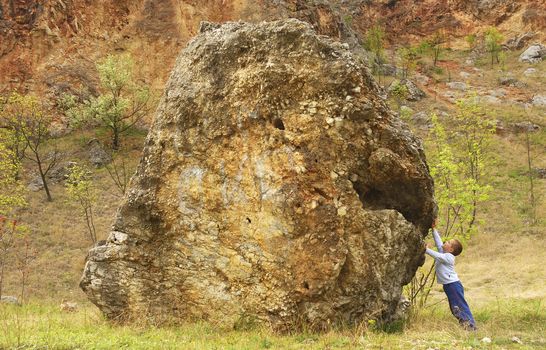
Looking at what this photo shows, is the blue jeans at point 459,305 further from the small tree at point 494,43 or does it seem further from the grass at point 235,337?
the small tree at point 494,43

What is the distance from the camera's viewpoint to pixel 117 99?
33.6m

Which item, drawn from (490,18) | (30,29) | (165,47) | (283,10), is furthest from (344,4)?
(30,29)

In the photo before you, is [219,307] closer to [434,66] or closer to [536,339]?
[536,339]

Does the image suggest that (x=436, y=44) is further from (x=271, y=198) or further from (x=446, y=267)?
(x=271, y=198)

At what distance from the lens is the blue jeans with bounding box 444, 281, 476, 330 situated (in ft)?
25.8

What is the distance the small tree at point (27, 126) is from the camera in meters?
26.5

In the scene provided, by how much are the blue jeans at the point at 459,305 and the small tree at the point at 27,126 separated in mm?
24596

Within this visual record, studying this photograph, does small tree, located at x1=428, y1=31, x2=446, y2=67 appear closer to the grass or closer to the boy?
the boy

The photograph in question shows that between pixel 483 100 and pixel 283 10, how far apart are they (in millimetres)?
22211

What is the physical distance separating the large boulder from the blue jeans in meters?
0.72

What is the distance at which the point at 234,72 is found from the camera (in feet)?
26.7

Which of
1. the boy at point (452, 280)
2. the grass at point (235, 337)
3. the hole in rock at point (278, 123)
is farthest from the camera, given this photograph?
the boy at point (452, 280)

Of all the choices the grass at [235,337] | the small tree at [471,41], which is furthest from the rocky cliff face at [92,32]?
the grass at [235,337]

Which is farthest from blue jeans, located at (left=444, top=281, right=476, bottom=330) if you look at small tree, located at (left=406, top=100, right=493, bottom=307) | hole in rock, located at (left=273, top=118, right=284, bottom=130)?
hole in rock, located at (left=273, top=118, right=284, bottom=130)
